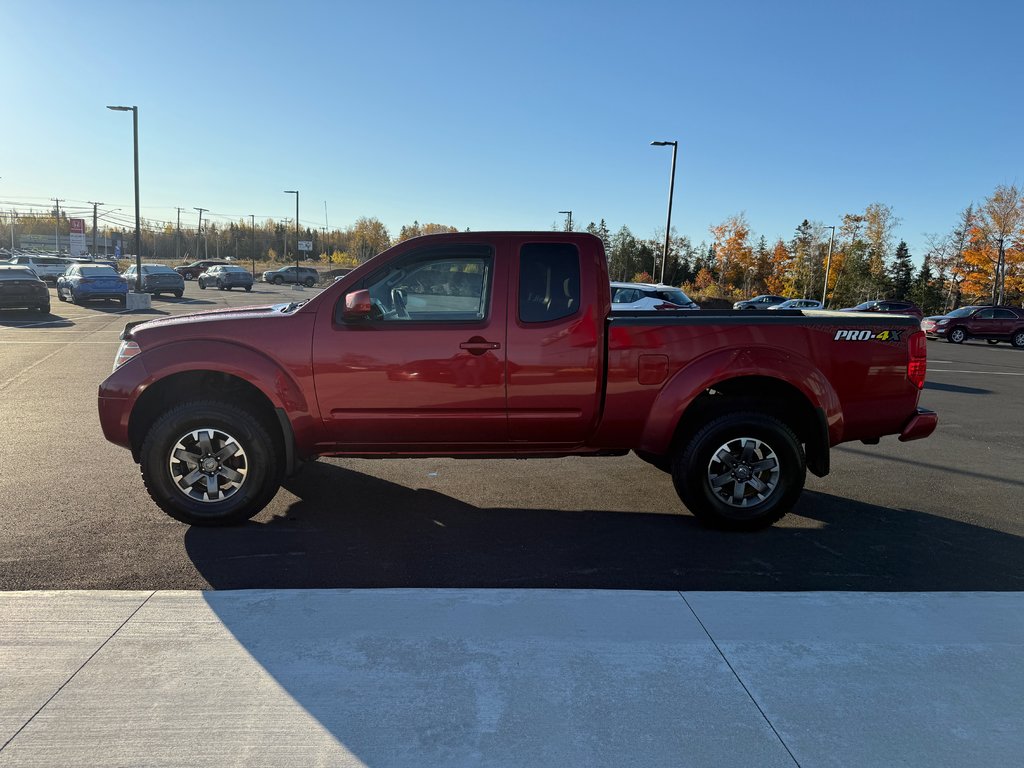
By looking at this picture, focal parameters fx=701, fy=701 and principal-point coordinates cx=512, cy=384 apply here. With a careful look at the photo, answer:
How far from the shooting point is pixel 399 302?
4797 millimetres

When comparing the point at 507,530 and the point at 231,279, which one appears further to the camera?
the point at 231,279

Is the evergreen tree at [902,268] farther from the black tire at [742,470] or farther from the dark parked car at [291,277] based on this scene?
the black tire at [742,470]

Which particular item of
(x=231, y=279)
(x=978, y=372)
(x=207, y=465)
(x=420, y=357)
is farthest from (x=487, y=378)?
(x=231, y=279)

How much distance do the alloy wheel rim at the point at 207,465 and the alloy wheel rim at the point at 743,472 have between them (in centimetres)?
320

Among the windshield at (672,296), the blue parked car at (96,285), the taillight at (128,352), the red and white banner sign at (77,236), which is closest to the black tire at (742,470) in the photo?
the taillight at (128,352)

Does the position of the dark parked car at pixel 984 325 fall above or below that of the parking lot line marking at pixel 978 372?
above

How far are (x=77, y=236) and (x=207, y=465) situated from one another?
83.4m

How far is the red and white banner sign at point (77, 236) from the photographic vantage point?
70.0 m

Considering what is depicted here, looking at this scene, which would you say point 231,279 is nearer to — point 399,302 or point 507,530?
point 399,302

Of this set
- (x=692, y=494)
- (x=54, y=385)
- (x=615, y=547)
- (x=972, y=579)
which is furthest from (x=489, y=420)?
(x=54, y=385)

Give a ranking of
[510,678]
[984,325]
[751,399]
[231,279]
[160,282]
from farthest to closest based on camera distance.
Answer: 1. [231,279]
2. [160,282]
3. [984,325]
4. [751,399]
5. [510,678]

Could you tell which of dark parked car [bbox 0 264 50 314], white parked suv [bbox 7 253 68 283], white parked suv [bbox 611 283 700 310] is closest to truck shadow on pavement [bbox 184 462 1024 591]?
white parked suv [bbox 611 283 700 310]

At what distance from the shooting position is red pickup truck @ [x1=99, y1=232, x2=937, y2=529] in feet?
15.3

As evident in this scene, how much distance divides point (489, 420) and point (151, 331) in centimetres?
239
